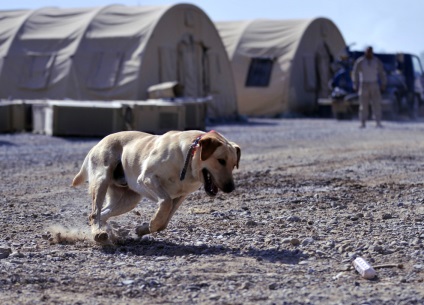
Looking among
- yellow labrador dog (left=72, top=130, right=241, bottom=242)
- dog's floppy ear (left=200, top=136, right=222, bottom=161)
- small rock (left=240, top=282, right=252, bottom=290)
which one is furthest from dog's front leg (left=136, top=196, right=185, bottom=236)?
small rock (left=240, top=282, right=252, bottom=290)

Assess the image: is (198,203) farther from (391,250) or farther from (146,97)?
(146,97)

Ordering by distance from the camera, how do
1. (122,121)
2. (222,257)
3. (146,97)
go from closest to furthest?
(222,257), (122,121), (146,97)

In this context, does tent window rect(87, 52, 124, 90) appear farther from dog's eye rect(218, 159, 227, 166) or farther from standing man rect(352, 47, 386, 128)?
dog's eye rect(218, 159, 227, 166)

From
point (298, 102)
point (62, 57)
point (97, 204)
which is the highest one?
point (97, 204)

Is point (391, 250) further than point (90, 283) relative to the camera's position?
Yes

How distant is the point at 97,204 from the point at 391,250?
2.30 meters

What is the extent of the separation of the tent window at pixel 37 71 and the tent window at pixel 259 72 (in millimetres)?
8839

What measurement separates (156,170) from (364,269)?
6.58 feet

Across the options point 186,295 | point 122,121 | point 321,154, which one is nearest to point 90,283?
point 186,295

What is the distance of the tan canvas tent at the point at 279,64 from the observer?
108ft

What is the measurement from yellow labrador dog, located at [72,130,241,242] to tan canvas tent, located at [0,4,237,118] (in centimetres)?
1739

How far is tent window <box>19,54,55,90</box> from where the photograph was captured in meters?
26.4

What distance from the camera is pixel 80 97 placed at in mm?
26000

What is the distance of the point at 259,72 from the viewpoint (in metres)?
33.3
